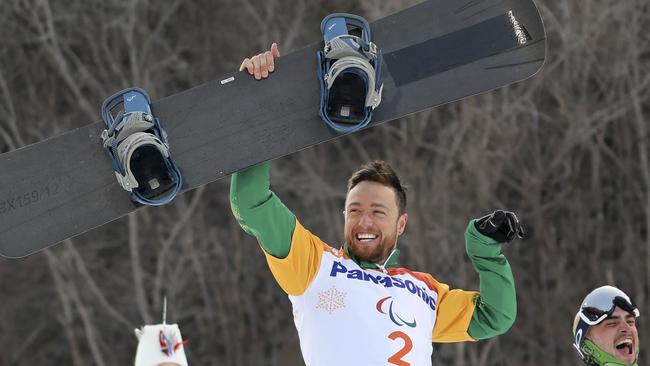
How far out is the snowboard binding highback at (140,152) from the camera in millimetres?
3334

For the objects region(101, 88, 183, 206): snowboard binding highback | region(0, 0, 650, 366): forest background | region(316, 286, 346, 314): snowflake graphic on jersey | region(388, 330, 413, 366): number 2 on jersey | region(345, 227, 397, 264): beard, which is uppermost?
region(0, 0, 650, 366): forest background

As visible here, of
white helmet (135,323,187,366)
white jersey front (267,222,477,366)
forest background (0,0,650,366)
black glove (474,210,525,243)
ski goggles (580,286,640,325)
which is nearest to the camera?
white jersey front (267,222,477,366)

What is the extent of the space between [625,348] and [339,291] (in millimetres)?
1016

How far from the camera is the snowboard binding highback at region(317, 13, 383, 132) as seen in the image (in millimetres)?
3428

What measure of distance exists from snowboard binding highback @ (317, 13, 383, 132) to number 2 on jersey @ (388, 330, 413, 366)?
0.65m

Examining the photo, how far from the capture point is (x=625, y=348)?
3.65m

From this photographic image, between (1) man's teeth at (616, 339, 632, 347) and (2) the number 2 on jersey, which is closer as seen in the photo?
(2) the number 2 on jersey

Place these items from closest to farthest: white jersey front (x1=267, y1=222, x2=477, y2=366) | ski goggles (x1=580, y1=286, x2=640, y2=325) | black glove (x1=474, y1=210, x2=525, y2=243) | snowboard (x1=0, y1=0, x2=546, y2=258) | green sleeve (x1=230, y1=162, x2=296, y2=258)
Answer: green sleeve (x1=230, y1=162, x2=296, y2=258) → white jersey front (x1=267, y1=222, x2=477, y2=366) → black glove (x1=474, y1=210, x2=525, y2=243) → snowboard (x1=0, y1=0, x2=546, y2=258) → ski goggles (x1=580, y1=286, x2=640, y2=325)

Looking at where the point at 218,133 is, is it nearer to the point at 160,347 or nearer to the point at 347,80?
the point at 347,80

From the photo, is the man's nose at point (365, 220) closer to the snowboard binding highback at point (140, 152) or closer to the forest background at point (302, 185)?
the snowboard binding highback at point (140, 152)

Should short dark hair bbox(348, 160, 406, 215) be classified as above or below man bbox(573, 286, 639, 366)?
above

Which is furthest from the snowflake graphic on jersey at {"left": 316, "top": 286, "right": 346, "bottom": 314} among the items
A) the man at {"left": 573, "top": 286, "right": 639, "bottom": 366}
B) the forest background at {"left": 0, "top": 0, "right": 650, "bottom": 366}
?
the forest background at {"left": 0, "top": 0, "right": 650, "bottom": 366}

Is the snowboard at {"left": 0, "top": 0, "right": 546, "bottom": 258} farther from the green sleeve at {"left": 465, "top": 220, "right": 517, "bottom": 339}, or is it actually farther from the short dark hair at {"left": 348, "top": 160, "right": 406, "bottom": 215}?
the green sleeve at {"left": 465, "top": 220, "right": 517, "bottom": 339}

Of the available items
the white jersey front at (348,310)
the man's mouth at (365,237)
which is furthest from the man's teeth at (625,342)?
the man's mouth at (365,237)
